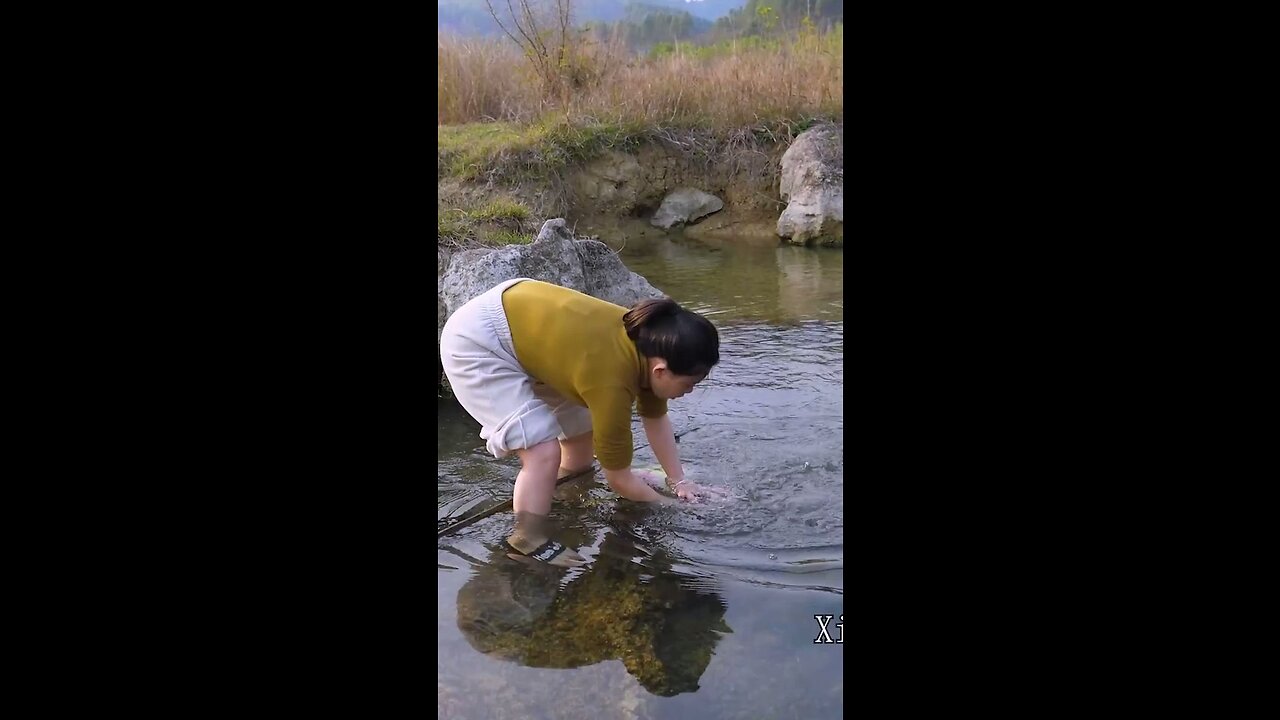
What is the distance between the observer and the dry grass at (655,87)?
8.62 meters

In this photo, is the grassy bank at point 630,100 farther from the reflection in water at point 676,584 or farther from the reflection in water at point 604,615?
the reflection in water at point 604,615

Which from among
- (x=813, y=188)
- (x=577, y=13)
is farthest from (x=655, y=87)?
(x=813, y=188)

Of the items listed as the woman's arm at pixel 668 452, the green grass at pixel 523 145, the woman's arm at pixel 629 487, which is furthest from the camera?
the green grass at pixel 523 145

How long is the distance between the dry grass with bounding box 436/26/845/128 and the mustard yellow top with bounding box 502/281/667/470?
5.92m

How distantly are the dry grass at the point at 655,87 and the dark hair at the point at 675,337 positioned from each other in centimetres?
612

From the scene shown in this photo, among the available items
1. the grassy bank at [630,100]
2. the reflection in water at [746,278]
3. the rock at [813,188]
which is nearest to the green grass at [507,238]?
the reflection in water at [746,278]

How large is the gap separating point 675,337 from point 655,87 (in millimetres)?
6845

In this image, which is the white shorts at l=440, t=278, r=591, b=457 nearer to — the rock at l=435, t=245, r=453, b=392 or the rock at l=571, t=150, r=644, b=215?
the rock at l=435, t=245, r=453, b=392

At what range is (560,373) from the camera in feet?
9.15

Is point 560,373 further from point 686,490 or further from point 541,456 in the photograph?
point 686,490

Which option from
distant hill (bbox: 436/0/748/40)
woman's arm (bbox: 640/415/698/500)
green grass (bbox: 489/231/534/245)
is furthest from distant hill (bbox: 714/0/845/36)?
woman's arm (bbox: 640/415/698/500)

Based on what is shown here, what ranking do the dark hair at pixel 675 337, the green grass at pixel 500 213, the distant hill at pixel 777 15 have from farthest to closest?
1. the distant hill at pixel 777 15
2. the green grass at pixel 500 213
3. the dark hair at pixel 675 337

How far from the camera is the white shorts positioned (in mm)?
2793
